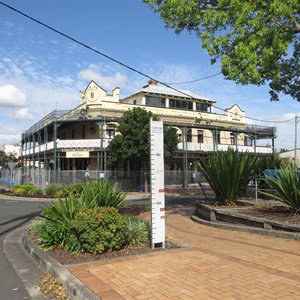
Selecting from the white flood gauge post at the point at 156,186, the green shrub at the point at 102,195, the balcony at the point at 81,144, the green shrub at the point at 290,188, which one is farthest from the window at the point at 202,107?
the white flood gauge post at the point at 156,186

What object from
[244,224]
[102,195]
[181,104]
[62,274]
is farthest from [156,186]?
[181,104]

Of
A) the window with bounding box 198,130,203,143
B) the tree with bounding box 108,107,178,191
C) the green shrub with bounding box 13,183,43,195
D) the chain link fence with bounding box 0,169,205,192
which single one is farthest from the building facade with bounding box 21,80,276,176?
the green shrub with bounding box 13,183,43,195

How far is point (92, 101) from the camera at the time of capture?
40938 mm

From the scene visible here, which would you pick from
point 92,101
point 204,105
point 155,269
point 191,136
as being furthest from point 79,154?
point 155,269

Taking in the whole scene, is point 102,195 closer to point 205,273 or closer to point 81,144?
point 205,273

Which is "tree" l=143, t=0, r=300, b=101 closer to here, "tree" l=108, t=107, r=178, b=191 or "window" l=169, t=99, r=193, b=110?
"tree" l=108, t=107, r=178, b=191

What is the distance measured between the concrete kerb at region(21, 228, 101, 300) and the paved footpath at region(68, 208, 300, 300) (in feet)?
0.39

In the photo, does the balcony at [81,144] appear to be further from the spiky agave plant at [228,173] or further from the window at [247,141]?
the spiky agave plant at [228,173]

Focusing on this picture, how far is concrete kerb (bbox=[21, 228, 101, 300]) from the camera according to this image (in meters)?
4.73

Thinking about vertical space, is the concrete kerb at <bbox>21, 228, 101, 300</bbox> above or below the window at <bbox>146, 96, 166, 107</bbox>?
below

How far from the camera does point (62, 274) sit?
553 centimetres

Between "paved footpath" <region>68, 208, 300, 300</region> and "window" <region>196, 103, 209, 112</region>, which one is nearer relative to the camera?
"paved footpath" <region>68, 208, 300, 300</region>

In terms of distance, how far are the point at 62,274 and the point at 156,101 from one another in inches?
1563

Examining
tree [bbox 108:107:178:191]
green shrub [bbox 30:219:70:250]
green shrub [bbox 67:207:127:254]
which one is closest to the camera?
green shrub [bbox 67:207:127:254]
